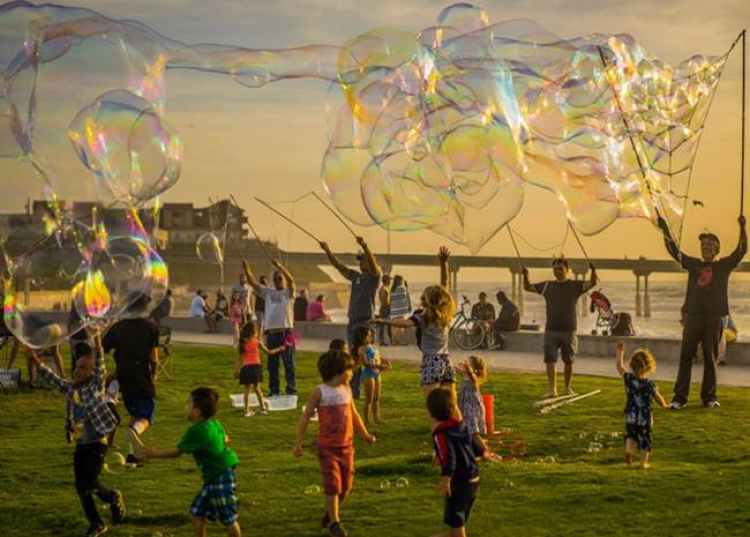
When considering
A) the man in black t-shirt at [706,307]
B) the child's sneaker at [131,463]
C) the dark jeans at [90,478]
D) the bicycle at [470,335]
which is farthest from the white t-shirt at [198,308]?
the dark jeans at [90,478]

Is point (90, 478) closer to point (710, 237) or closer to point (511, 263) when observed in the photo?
point (710, 237)

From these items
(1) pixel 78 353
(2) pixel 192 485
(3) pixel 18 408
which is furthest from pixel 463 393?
(3) pixel 18 408

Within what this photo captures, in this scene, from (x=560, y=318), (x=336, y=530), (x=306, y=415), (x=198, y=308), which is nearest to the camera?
(x=336, y=530)

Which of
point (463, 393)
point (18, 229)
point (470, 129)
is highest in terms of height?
point (470, 129)

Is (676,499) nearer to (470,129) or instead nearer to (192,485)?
(192,485)

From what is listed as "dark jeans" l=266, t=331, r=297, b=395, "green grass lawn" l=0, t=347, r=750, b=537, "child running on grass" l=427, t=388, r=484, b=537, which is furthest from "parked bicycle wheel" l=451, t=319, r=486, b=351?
"child running on grass" l=427, t=388, r=484, b=537

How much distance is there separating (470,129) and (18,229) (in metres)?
4.89

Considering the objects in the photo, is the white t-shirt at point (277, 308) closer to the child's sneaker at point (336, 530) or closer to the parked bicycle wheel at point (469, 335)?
the child's sneaker at point (336, 530)

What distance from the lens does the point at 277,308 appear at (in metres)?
16.9

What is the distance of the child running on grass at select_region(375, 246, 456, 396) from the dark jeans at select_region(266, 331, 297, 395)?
15.6ft

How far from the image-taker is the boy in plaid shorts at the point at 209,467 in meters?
8.52

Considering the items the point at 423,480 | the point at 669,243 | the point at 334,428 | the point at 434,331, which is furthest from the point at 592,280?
the point at 334,428

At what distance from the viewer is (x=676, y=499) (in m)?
9.91

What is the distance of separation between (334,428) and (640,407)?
363 cm
